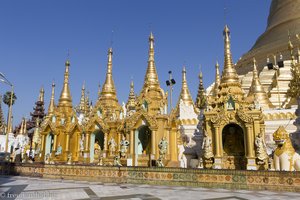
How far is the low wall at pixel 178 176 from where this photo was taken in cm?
965

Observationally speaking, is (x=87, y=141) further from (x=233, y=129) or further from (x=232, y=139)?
(x=233, y=129)

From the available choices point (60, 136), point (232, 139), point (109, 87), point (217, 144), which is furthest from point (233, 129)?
point (60, 136)

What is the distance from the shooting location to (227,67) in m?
19.0

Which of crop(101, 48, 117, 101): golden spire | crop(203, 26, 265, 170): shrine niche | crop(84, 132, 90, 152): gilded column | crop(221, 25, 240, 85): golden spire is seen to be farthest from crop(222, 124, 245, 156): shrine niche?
crop(101, 48, 117, 101): golden spire

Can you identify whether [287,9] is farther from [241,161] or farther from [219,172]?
[219,172]

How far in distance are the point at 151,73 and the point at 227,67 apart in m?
5.77

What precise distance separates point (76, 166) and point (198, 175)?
6.44 metres

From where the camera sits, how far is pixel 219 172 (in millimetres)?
10656

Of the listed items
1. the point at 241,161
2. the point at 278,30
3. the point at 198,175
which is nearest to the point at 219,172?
the point at 198,175

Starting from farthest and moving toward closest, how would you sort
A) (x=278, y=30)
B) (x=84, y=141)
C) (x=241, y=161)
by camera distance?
(x=278, y=30), (x=84, y=141), (x=241, y=161)

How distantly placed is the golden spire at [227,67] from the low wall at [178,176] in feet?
30.0

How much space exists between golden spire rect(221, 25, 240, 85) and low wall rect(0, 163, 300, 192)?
914 cm

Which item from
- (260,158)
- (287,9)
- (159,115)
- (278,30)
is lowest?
(260,158)

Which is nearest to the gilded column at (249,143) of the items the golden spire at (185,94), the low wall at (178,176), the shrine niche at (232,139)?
the shrine niche at (232,139)
